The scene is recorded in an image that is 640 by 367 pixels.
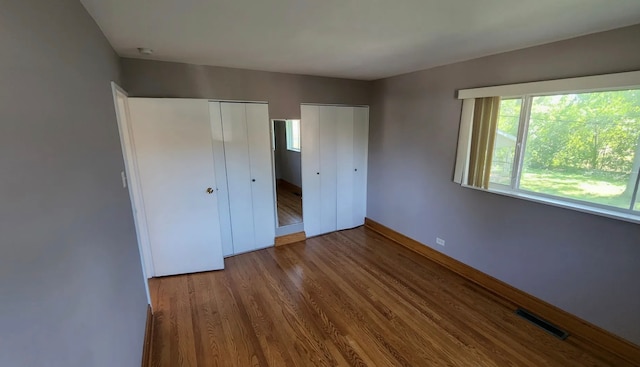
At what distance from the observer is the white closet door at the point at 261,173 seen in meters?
3.25

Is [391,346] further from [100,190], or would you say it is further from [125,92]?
[125,92]

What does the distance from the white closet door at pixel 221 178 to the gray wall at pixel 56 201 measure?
1445mm

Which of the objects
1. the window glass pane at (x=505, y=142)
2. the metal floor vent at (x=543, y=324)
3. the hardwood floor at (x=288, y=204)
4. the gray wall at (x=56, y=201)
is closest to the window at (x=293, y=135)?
the hardwood floor at (x=288, y=204)

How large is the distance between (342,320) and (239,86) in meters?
2.69

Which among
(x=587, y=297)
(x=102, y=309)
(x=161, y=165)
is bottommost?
(x=587, y=297)

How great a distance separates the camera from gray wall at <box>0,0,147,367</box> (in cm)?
63

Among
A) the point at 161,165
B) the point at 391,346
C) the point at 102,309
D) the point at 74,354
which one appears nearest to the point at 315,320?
the point at 391,346

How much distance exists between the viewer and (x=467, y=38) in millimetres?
2006

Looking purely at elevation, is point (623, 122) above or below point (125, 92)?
below

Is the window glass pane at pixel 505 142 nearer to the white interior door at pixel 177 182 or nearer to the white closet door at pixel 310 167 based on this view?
the white closet door at pixel 310 167

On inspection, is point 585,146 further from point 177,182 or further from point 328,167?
point 177,182

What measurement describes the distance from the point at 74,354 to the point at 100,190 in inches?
30.8

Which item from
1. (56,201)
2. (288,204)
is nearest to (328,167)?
(288,204)

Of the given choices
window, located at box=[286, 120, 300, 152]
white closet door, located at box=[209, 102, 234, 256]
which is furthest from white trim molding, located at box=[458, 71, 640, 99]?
white closet door, located at box=[209, 102, 234, 256]
